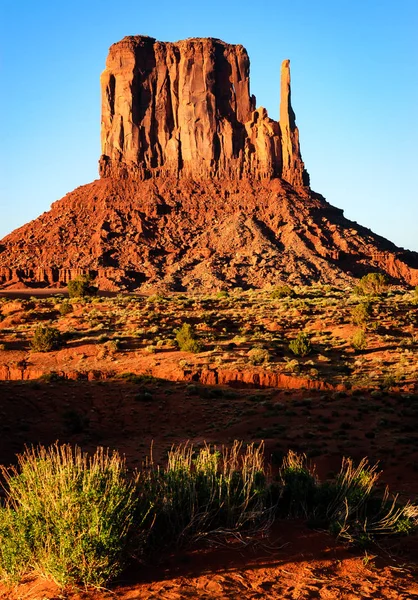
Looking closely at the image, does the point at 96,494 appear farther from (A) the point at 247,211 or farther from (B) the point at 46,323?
(A) the point at 247,211

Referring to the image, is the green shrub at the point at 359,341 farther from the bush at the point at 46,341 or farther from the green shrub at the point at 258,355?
the bush at the point at 46,341

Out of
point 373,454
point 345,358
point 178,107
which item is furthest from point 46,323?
point 178,107

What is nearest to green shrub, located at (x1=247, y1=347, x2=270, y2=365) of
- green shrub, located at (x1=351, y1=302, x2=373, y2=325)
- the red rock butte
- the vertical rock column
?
green shrub, located at (x1=351, y1=302, x2=373, y2=325)

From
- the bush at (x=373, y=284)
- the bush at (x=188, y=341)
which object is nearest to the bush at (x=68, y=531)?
the bush at (x=188, y=341)

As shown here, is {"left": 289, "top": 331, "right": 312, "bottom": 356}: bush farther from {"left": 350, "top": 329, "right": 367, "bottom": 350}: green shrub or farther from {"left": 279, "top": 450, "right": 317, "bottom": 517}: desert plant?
{"left": 279, "top": 450, "right": 317, "bottom": 517}: desert plant

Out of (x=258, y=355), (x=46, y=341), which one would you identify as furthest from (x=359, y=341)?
(x=46, y=341)

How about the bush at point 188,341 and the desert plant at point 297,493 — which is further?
the bush at point 188,341
